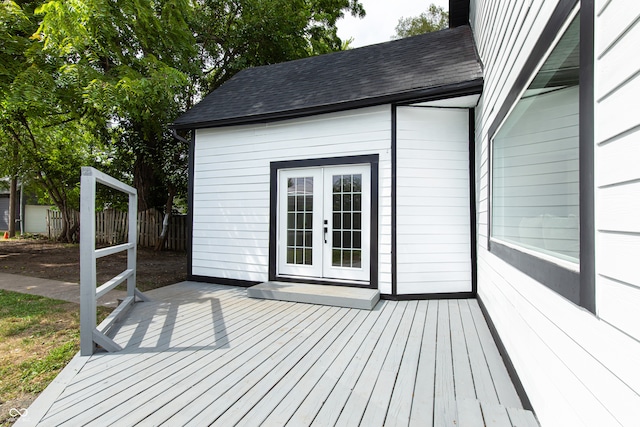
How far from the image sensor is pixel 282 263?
5172 millimetres

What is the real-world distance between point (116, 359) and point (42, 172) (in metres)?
11.2

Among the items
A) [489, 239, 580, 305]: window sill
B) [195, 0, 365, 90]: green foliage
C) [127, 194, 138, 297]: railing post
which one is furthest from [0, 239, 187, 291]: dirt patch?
[195, 0, 365, 90]: green foliage

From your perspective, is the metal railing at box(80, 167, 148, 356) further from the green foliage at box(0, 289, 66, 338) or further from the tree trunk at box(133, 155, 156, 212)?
the tree trunk at box(133, 155, 156, 212)

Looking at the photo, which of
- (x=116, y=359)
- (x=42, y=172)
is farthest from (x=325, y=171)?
(x=42, y=172)

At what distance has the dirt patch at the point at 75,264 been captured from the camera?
588 centimetres

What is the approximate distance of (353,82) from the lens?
5109 millimetres

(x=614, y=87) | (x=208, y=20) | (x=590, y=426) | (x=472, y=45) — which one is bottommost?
(x=590, y=426)

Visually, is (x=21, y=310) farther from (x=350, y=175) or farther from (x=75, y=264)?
(x=350, y=175)

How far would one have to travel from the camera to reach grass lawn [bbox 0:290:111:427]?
212 cm

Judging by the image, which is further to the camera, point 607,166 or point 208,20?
point 208,20

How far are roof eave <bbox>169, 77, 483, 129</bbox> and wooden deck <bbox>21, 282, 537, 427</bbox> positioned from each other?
2700 millimetres

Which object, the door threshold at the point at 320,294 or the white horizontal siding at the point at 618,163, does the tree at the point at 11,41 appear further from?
the white horizontal siding at the point at 618,163

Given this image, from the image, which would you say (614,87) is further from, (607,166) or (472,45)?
(472,45)

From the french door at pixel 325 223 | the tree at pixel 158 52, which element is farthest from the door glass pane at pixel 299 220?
the tree at pixel 158 52
